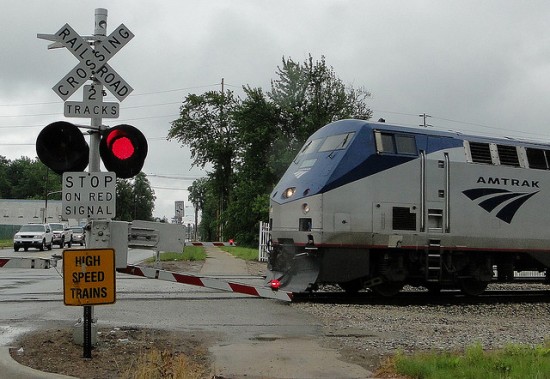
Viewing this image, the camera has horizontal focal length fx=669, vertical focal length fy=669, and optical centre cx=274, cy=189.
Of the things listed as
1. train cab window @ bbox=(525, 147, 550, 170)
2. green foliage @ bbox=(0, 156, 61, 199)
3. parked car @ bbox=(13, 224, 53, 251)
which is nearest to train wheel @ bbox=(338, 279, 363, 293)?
train cab window @ bbox=(525, 147, 550, 170)

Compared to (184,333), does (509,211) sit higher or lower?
higher

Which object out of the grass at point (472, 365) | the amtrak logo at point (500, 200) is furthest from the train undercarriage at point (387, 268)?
the grass at point (472, 365)

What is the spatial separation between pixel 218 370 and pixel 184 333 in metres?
2.39

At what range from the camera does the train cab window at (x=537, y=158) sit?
1614 centimetres

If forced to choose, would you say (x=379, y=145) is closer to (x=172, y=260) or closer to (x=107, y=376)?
(x=107, y=376)

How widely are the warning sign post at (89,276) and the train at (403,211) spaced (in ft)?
22.1

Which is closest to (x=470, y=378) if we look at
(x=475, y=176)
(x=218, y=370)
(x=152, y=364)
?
(x=218, y=370)

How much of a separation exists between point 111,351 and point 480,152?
34.4 ft

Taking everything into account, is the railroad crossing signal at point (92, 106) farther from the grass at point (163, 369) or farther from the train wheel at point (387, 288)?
the train wheel at point (387, 288)

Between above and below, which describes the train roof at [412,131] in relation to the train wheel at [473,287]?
above

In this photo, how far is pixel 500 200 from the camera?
15555mm

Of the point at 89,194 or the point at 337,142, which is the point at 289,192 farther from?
the point at 89,194

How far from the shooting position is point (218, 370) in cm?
696

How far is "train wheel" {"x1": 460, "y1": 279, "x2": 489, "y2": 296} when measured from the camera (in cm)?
1564
